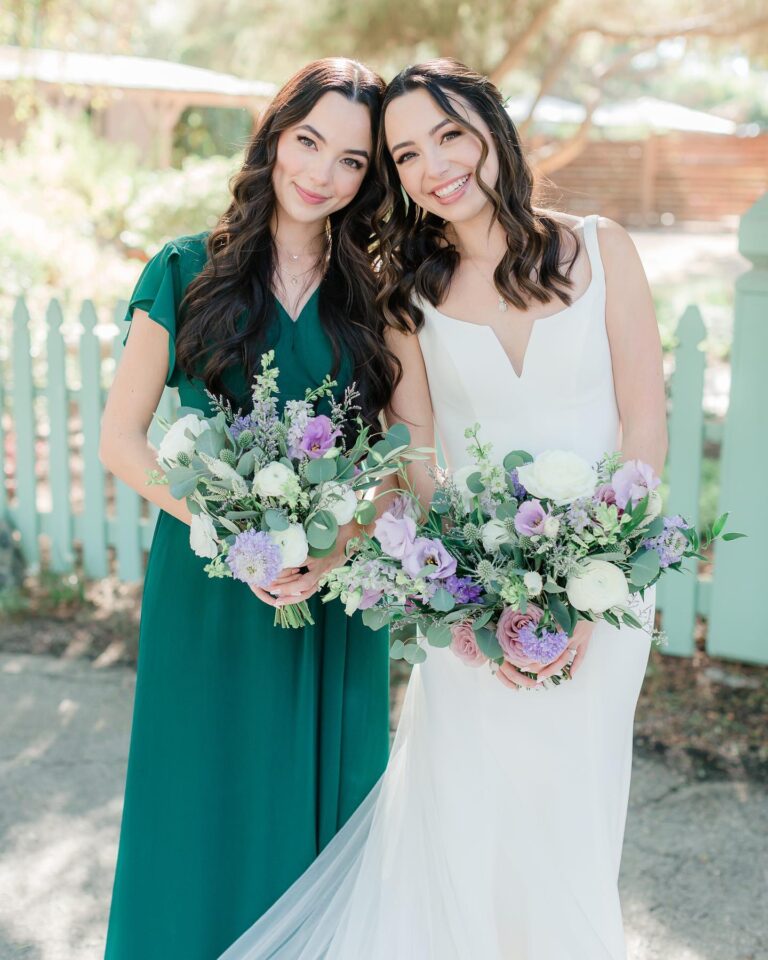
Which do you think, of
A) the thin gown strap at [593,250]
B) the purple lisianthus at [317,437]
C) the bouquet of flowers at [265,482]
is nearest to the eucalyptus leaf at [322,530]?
the bouquet of flowers at [265,482]

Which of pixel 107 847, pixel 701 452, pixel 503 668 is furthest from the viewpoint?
pixel 701 452

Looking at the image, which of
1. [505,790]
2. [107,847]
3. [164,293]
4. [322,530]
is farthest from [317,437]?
[107,847]

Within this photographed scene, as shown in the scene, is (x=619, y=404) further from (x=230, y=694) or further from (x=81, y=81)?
(x=81, y=81)

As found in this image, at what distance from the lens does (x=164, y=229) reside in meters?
13.4

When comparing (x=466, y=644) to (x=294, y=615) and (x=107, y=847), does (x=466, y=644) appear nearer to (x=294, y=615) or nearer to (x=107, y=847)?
(x=294, y=615)

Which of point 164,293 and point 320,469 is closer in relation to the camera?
point 320,469

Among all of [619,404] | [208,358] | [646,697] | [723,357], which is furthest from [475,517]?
[723,357]

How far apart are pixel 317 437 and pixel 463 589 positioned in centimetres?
42

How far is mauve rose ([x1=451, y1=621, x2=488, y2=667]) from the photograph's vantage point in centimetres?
226

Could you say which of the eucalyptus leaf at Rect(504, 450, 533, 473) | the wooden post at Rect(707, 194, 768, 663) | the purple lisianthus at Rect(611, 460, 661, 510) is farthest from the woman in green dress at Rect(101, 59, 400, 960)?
the wooden post at Rect(707, 194, 768, 663)

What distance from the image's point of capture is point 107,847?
3607mm

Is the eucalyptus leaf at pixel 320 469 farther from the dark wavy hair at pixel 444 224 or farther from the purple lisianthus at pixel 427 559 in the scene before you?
the dark wavy hair at pixel 444 224

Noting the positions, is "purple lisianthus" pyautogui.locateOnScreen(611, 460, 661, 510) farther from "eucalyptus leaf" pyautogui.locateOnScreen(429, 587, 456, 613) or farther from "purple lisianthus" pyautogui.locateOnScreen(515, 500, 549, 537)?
"eucalyptus leaf" pyautogui.locateOnScreen(429, 587, 456, 613)

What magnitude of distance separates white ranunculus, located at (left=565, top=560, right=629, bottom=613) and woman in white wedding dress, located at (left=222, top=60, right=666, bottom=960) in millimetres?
323
